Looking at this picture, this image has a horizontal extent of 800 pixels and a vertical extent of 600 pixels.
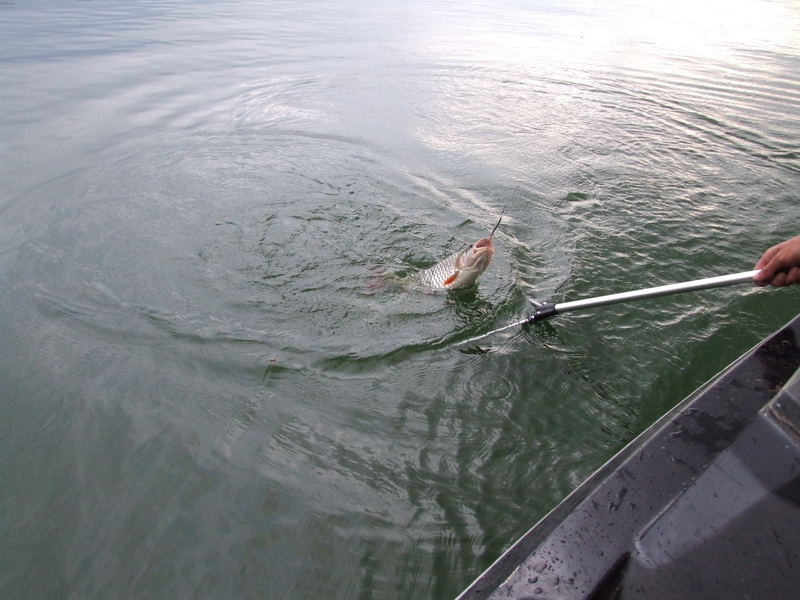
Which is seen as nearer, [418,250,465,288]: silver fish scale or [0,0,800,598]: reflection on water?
[0,0,800,598]: reflection on water

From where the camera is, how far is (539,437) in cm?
306

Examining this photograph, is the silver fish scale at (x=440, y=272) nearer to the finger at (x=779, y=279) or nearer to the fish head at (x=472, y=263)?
the fish head at (x=472, y=263)

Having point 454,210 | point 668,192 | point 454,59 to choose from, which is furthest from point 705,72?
point 454,210

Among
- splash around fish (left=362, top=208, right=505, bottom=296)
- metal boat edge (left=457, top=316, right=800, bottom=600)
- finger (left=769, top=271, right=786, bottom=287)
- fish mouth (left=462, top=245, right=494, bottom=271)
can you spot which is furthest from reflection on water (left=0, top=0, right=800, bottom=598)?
finger (left=769, top=271, right=786, bottom=287)

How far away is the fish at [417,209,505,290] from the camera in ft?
12.8

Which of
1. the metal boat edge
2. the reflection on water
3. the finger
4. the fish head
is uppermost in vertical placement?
the finger

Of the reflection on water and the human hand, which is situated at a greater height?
the human hand

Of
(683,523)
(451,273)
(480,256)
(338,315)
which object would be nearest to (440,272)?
(451,273)

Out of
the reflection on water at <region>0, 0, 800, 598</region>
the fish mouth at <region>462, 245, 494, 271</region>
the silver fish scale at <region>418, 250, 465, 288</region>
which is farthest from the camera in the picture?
the silver fish scale at <region>418, 250, 465, 288</region>

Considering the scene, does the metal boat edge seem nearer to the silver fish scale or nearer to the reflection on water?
the reflection on water

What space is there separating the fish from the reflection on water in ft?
0.69

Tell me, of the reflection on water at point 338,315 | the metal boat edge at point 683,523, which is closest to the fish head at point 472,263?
the reflection on water at point 338,315

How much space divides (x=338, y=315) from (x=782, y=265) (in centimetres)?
290

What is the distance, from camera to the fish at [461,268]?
12.8 ft
